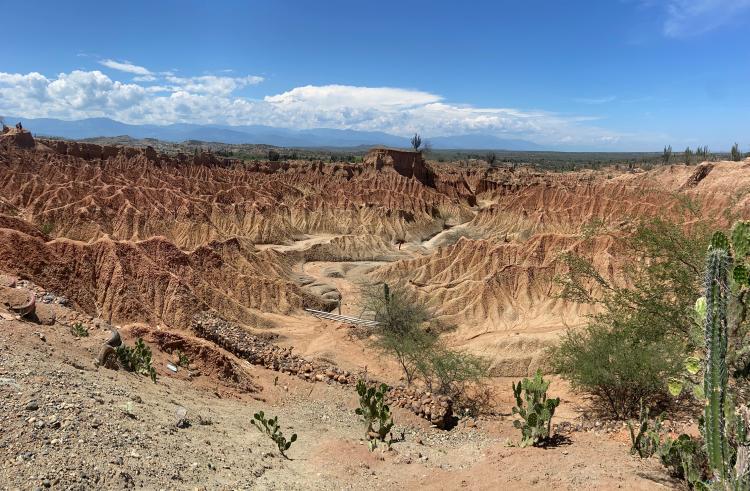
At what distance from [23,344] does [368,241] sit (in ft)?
169

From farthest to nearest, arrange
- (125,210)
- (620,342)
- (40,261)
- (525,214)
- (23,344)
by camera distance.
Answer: (525,214), (125,210), (40,261), (620,342), (23,344)

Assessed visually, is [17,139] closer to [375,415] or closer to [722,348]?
[375,415]

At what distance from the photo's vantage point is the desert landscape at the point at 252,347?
861 centimetres

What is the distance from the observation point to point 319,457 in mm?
11328

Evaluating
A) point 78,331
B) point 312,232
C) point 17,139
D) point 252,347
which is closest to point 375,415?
point 78,331

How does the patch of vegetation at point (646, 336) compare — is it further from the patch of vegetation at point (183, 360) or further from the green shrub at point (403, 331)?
the patch of vegetation at point (183, 360)

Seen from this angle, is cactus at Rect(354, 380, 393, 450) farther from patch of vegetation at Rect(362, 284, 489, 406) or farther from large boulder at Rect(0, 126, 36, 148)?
large boulder at Rect(0, 126, 36, 148)

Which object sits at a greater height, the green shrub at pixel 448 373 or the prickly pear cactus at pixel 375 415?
Answer: the prickly pear cactus at pixel 375 415

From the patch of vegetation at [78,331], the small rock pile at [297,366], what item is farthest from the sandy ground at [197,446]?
the small rock pile at [297,366]

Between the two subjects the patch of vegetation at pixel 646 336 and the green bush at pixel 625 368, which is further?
the patch of vegetation at pixel 646 336

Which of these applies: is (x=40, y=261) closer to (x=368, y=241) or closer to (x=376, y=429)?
(x=376, y=429)

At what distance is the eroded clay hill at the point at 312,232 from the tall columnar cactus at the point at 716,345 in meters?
13.3

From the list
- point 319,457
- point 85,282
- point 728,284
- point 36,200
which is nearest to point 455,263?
point 85,282

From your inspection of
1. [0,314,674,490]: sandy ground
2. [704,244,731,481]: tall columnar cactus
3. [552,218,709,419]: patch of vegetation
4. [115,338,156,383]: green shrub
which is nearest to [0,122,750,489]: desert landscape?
[0,314,674,490]: sandy ground
